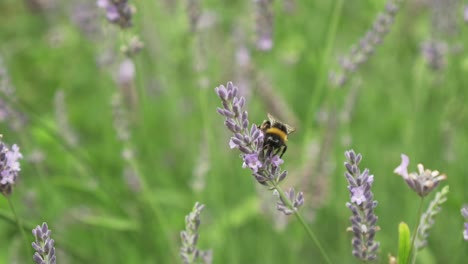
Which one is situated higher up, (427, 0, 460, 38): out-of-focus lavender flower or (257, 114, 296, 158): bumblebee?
(427, 0, 460, 38): out-of-focus lavender flower

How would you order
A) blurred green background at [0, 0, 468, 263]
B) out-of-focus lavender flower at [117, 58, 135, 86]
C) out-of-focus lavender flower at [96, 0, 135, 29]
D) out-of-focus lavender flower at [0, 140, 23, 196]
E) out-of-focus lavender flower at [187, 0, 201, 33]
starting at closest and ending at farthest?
out-of-focus lavender flower at [0, 140, 23, 196], out-of-focus lavender flower at [96, 0, 135, 29], out-of-focus lavender flower at [187, 0, 201, 33], blurred green background at [0, 0, 468, 263], out-of-focus lavender flower at [117, 58, 135, 86]

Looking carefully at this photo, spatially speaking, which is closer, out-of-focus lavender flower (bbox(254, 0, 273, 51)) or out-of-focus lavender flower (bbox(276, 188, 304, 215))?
out-of-focus lavender flower (bbox(276, 188, 304, 215))

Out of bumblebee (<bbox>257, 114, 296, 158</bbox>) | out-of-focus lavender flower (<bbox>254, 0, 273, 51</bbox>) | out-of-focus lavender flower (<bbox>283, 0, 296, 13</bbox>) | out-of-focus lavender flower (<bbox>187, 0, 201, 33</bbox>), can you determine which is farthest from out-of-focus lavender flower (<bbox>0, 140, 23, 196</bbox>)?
out-of-focus lavender flower (<bbox>283, 0, 296, 13</bbox>)

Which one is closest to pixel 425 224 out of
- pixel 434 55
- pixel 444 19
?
pixel 434 55

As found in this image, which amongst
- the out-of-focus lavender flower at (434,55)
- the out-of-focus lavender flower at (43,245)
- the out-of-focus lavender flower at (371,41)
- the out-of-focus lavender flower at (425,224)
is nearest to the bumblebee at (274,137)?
the out-of-focus lavender flower at (425,224)

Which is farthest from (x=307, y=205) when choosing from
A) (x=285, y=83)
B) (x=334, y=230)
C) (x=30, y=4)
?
(x=30, y=4)

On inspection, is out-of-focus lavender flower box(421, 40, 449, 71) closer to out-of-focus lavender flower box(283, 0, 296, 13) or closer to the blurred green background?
the blurred green background

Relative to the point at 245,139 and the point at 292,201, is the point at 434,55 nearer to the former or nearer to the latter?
the point at 292,201
